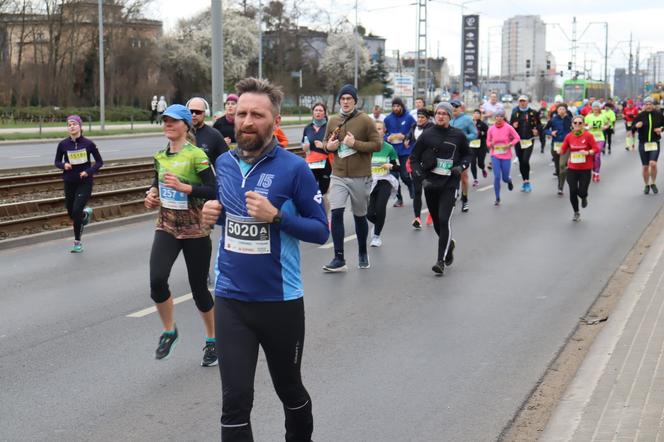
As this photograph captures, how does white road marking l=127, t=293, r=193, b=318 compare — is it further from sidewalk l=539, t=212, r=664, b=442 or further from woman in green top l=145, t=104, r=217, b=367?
sidewalk l=539, t=212, r=664, b=442

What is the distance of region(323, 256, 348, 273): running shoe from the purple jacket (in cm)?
335

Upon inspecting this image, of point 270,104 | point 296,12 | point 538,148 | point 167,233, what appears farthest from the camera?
point 296,12

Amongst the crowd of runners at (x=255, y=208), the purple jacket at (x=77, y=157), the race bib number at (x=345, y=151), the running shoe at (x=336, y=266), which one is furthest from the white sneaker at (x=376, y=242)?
the purple jacket at (x=77, y=157)

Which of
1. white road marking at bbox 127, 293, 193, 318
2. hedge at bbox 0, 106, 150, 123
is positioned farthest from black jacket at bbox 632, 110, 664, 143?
hedge at bbox 0, 106, 150, 123

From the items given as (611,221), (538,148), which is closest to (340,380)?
(611,221)

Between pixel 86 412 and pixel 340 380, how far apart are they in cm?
176

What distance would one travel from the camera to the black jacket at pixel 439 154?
442 inches

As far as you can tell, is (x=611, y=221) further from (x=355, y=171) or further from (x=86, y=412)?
(x=86, y=412)

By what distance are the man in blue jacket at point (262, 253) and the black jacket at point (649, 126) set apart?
17.2 meters

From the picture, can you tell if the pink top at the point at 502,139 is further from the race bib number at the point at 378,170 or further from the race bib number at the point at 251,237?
the race bib number at the point at 251,237

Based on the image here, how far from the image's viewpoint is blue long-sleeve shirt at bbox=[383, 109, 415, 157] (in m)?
17.2

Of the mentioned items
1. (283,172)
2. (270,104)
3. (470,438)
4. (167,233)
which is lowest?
(470,438)

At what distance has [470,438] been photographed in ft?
18.2

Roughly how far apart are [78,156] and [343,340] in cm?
580
